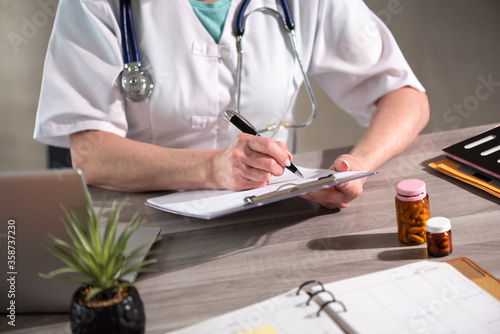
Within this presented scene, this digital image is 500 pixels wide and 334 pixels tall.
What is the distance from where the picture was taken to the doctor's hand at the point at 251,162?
1114mm

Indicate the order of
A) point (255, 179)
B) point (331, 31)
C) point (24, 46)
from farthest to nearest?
point (24, 46)
point (331, 31)
point (255, 179)

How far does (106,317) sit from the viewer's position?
2.32 feet

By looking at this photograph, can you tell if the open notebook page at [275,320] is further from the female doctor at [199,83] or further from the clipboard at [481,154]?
the clipboard at [481,154]

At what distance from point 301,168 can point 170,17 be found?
1.67 feet

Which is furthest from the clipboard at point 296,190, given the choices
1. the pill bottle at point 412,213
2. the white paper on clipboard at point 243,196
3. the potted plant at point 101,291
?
the potted plant at point 101,291

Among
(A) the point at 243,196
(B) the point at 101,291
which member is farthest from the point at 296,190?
(B) the point at 101,291

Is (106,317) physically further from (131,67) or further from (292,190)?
(131,67)

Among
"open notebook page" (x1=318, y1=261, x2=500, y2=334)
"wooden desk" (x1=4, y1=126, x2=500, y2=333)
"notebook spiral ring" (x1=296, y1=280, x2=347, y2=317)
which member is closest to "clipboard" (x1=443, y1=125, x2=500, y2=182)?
"wooden desk" (x1=4, y1=126, x2=500, y2=333)

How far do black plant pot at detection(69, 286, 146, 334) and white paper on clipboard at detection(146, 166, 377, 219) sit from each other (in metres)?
0.29

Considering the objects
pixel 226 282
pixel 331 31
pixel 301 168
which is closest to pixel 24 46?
pixel 331 31

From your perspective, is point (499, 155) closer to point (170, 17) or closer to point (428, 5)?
point (170, 17)

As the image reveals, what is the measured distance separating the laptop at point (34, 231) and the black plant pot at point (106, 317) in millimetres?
91

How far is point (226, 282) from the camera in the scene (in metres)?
0.92

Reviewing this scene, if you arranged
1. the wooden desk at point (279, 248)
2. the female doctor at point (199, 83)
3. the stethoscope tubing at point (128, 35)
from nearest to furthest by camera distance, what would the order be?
the wooden desk at point (279, 248), the female doctor at point (199, 83), the stethoscope tubing at point (128, 35)
